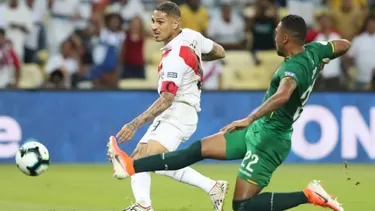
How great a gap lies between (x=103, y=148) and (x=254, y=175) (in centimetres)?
806

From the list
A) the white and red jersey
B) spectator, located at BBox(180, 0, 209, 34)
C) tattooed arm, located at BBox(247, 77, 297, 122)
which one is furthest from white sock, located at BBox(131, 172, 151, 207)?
spectator, located at BBox(180, 0, 209, 34)

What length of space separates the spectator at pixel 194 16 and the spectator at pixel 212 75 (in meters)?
1.23

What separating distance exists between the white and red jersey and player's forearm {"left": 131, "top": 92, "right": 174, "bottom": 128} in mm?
79

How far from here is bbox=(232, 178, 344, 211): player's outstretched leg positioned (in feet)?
29.2

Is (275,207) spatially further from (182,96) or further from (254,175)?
(182,96)

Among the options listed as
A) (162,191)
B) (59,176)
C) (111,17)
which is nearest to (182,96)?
(162,191)

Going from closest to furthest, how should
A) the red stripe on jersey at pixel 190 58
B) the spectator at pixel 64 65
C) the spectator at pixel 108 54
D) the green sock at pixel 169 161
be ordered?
the green sock at pixel 169 161
the red stripe on jersey at pixel 190 58
the spectator at pixel 64 65
the spectator at pixel 108 54

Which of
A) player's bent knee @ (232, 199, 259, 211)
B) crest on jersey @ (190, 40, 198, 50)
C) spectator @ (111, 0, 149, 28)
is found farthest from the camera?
spectator @ (111, 0, 149, 28)

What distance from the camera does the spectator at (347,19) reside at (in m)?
19.9

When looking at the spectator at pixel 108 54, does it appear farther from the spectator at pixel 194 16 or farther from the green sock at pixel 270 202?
the green sock at pixel 270 202

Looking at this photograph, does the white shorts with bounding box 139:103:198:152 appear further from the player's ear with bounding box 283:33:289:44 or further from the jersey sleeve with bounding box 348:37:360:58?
the jersey sleeve with bounding box 348:37:360:58

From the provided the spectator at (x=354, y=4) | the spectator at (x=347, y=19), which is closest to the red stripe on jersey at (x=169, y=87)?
the spectator at (x=347, y=19)

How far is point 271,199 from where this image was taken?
9.04 m

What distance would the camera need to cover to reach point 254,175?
8891mm
